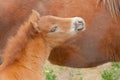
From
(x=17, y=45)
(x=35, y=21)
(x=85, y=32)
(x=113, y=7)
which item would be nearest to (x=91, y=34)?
(x=85, y=32)

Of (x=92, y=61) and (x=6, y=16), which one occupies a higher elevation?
(x=6, y=16)

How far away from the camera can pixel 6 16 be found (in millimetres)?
6223

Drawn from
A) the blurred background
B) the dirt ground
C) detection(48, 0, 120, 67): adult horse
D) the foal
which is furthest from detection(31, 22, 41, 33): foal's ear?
the dirt ground

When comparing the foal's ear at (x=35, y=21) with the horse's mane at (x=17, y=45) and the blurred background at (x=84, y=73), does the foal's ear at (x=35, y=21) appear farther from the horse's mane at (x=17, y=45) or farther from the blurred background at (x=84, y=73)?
the blurred background at (x=84, y=73)

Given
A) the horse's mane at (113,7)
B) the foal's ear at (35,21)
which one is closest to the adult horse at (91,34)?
the horse's mane at (113,7)

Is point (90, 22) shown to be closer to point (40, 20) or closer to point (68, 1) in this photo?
point (68, 1)

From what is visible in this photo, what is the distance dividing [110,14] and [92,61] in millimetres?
618

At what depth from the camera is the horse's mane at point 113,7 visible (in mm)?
5602

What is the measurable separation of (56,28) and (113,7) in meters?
0.75

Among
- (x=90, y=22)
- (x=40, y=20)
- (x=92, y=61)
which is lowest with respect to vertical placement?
(x=92, y=61)

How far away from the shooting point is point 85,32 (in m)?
6.03

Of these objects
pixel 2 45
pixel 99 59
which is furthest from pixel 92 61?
pixel 2 45

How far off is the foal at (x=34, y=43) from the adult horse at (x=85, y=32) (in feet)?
2.19

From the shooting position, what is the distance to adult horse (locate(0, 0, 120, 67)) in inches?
237
